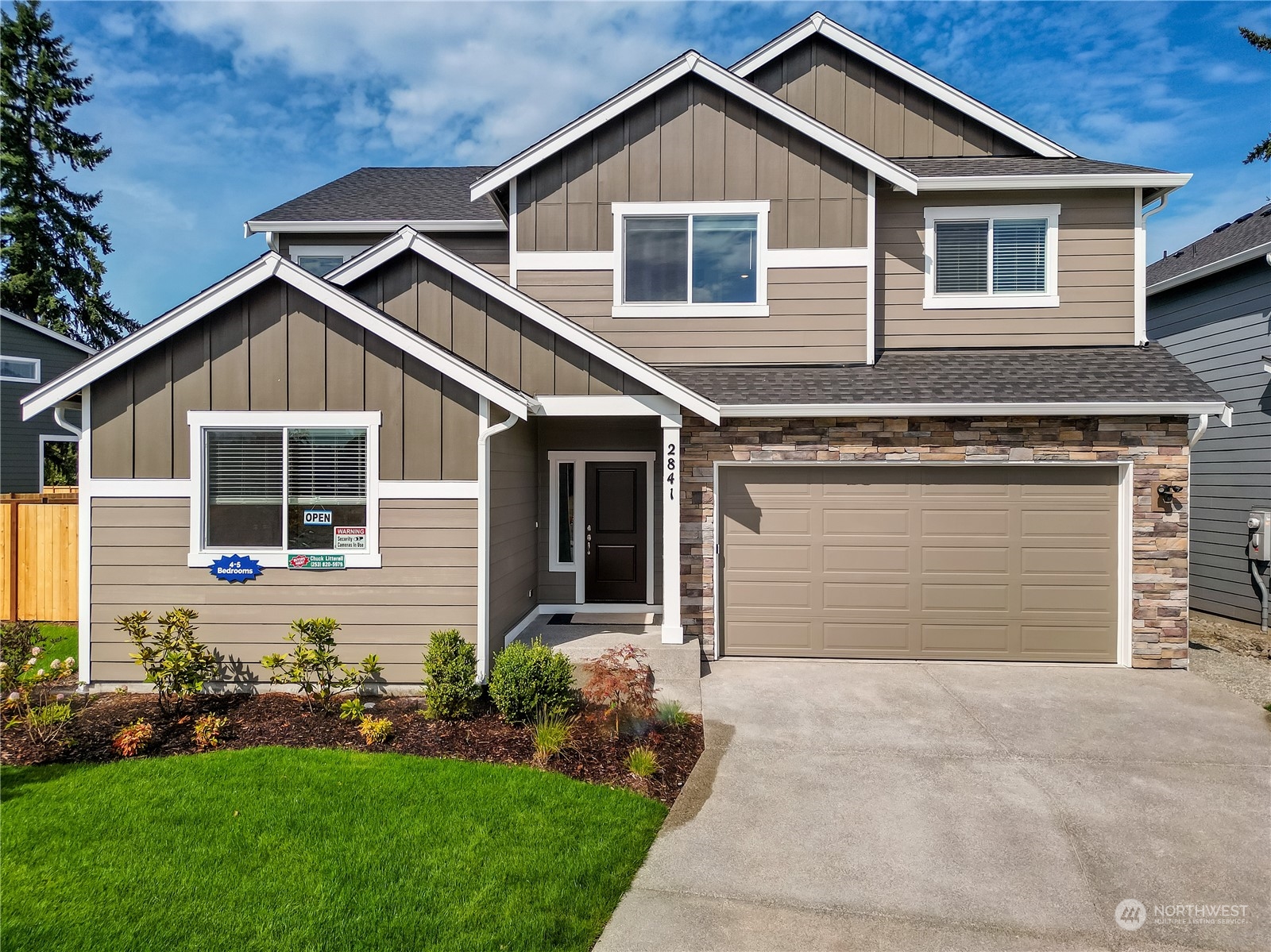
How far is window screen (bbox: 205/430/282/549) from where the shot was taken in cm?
630

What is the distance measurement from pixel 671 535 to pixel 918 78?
7.99 meters

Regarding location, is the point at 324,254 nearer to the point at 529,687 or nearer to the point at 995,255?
the point at 529,687

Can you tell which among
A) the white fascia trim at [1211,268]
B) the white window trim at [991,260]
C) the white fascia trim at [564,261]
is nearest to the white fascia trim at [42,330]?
the white fascia trim at [564,261]

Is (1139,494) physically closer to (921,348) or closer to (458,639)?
(921,348)

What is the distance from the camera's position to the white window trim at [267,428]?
6.23 m

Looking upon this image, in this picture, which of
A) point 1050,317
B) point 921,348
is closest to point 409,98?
point 921,348

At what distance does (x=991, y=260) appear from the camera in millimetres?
8664

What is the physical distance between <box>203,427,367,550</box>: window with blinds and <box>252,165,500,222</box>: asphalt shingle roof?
4898 mm

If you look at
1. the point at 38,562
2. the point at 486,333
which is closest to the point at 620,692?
the point at 486,333

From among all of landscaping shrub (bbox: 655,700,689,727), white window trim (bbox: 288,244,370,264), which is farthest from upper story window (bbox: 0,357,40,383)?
landscaping shrub (bbox: 655,700,689,727)

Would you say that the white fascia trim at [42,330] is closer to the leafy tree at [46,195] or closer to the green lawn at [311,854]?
the leafy tree at [46,195]

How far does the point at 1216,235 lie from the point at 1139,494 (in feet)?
27.8

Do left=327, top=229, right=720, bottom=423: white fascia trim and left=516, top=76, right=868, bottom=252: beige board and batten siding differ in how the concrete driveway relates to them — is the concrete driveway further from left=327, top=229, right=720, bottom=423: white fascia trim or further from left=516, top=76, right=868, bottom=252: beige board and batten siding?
left=516, top=76, right=868, bottom=252: beige board and batten siding

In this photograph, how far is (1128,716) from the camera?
605 cm
